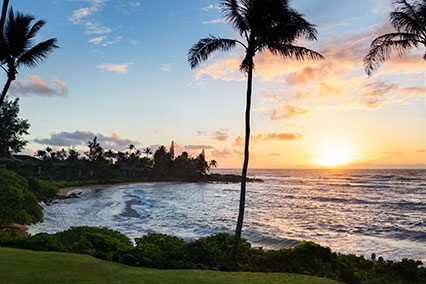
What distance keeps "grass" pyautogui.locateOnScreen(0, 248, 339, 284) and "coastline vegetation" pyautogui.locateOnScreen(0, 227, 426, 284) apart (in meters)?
1.46

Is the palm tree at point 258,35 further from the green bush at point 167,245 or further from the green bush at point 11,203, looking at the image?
the green bush at point 11,203

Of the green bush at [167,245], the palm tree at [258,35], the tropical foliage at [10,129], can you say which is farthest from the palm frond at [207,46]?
the tropical foliage at [10,129]

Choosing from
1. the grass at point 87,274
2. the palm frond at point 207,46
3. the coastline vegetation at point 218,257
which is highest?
the palm frond at point 207,46

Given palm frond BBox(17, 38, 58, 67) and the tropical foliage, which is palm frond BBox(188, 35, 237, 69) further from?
the tropical foliage

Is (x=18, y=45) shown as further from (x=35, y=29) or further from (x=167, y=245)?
(x=167, y=245)

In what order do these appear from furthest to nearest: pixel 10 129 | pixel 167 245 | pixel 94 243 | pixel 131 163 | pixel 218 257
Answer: pixel 131 163, pixel 10 129, pixel 167 245, pixel 218 257, pixel 94 243

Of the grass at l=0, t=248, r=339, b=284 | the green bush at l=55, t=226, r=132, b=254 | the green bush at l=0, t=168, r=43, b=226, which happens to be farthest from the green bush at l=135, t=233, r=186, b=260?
the green bush at l=0, t=168, r=43, b=226

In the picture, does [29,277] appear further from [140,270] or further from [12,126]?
[12,126]

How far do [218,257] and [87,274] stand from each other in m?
5.60

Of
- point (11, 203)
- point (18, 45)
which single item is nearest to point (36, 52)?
point (18, 45)

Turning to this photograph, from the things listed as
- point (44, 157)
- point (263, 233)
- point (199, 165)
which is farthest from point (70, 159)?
point (263, 233)

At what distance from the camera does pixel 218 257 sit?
11188 mm

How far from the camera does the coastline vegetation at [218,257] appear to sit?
9.41m

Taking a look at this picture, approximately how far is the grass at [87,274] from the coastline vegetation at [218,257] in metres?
1.46
